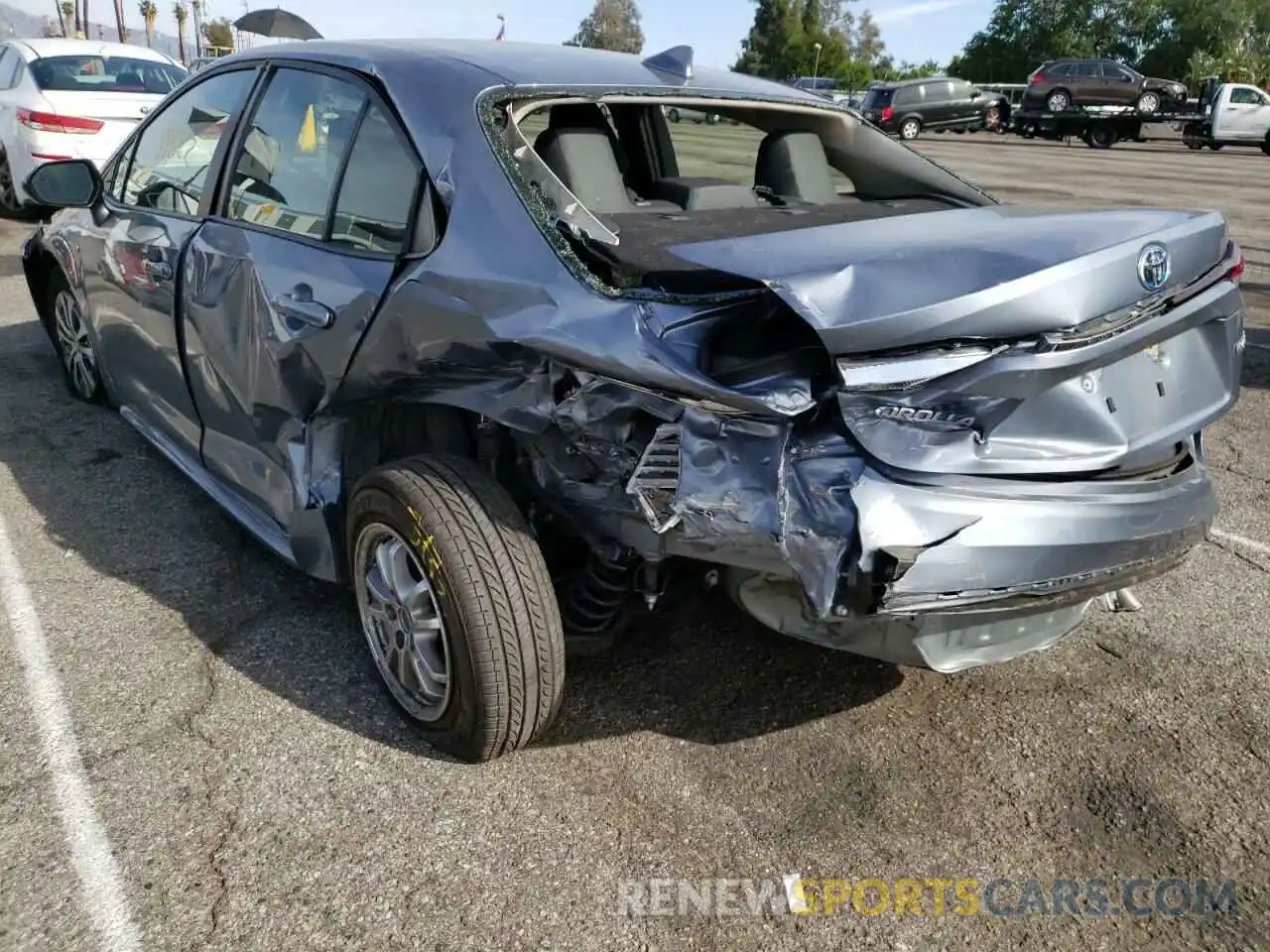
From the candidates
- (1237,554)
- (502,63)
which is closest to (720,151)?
(502,63)

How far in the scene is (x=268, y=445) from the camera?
3.16m

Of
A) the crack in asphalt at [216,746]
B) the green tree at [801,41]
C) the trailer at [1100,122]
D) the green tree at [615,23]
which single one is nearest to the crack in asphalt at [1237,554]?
the crack in asphalt at [216,746]

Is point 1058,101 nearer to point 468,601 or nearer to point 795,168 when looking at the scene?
point 795,168

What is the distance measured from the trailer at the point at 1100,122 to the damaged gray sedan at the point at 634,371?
28.9m

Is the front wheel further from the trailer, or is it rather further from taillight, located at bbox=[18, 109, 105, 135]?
taillight, located at bbox=[18, 109, 105, 135]

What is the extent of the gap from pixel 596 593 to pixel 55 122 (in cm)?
907

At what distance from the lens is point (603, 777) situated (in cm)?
262

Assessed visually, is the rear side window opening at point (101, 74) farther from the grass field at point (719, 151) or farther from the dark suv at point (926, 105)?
the dark suv at point (926, 105)

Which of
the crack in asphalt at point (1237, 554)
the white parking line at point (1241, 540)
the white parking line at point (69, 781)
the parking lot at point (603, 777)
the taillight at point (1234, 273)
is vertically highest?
the taillight at point (1234, 273)

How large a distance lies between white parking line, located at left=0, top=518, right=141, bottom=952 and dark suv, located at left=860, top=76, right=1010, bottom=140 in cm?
2841

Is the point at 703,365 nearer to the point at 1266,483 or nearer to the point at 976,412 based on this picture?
the point at 976,412

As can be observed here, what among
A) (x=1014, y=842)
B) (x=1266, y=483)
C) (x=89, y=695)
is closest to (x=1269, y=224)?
(x=1266, y=483)

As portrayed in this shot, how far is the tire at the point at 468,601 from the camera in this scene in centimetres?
244

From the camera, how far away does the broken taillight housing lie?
1982 millimetres
